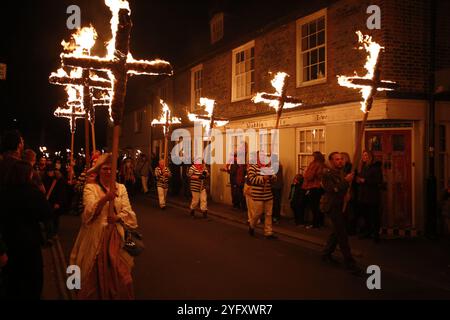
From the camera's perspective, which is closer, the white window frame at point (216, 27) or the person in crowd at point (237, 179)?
the person in crowd at point (237, 179)

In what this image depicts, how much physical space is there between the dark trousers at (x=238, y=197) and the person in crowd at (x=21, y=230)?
10.6 metres

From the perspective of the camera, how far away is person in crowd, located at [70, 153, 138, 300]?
4918mm

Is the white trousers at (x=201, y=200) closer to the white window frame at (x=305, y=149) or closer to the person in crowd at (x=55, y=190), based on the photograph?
the white window frame at (x=305, y=149)

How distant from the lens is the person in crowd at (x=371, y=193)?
33.8 feet

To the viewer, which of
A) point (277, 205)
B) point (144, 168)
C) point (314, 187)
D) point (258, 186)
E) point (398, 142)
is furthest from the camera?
point (144, 168)

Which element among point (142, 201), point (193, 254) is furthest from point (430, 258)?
point (142, 201)

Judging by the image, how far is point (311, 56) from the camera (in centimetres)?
1360

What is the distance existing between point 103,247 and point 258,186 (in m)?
5.87

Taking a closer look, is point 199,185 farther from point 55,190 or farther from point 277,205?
point 55,190

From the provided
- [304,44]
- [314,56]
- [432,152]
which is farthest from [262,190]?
[304,44]

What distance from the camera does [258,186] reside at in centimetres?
1046

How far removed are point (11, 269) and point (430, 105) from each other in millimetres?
9397

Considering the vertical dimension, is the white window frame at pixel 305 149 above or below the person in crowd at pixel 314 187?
above

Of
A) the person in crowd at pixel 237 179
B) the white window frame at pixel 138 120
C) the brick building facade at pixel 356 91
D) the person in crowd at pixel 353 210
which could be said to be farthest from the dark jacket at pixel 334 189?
the white window frame at pixel 138 120
